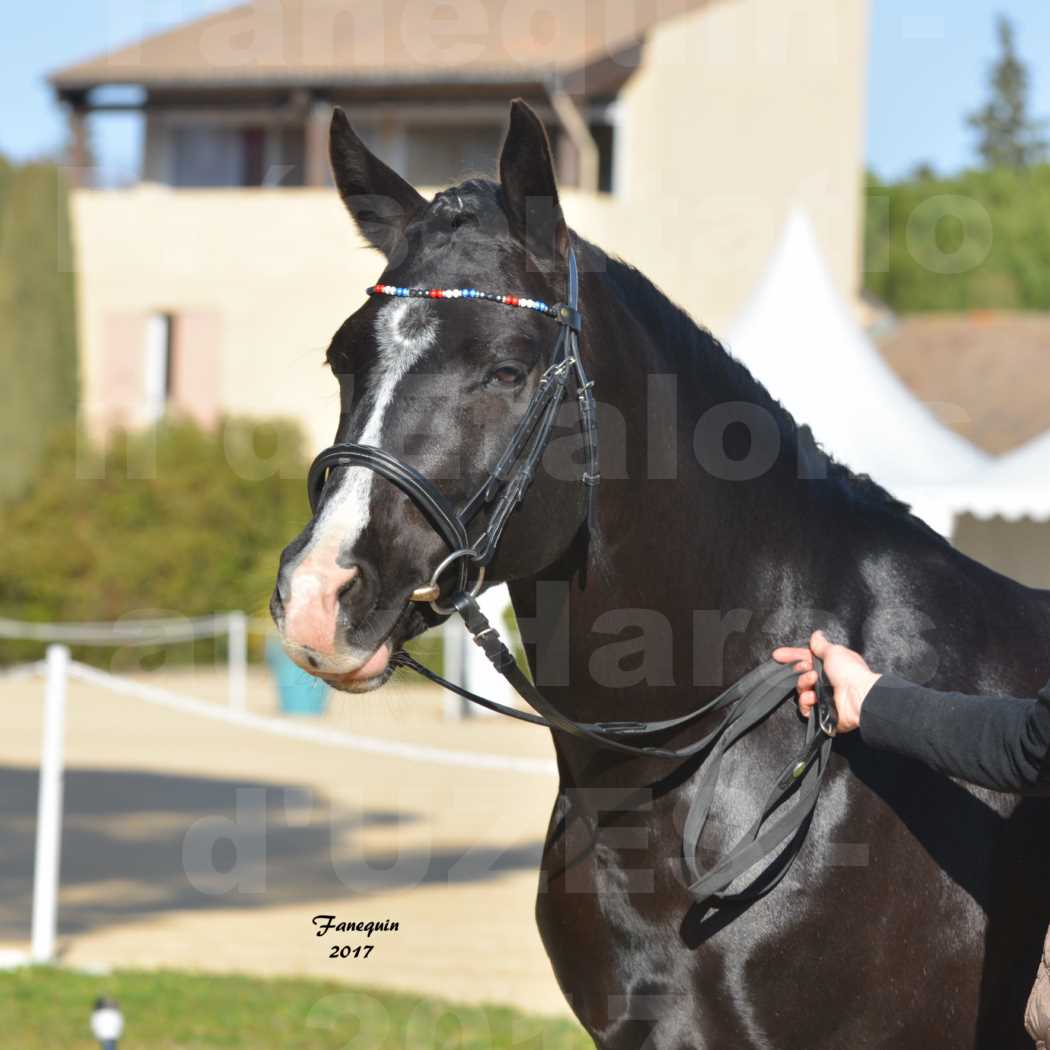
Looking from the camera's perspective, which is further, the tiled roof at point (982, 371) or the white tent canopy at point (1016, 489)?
the tiled roof at point (982, 371)

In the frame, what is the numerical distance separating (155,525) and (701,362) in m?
19.7

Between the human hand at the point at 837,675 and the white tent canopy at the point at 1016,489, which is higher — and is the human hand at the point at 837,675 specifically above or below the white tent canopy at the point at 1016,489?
above

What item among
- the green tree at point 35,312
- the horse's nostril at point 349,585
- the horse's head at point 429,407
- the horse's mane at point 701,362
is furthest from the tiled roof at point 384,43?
the horse's nostril at point 349,585

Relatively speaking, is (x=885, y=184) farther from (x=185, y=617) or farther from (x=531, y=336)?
(x=531, y=336)

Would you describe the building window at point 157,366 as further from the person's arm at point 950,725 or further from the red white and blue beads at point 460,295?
the person's arm at point 950,725

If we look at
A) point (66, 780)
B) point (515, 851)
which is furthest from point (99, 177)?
point (515, 851)

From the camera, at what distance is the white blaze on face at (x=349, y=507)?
2182 mm

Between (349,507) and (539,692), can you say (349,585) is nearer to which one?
(349,507)

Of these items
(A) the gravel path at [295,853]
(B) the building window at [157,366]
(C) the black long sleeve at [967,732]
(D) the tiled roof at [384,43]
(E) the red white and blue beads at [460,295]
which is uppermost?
(D) the tiled roof at [384,43]

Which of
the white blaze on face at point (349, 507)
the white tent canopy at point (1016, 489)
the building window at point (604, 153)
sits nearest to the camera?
the white blaze on face at point (349, 507)

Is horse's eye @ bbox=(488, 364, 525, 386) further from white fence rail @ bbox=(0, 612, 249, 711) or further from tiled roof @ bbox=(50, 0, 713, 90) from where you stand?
tiled roof @ bbox=(50, 0, 713, 90)

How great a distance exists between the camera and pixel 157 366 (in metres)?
23.8

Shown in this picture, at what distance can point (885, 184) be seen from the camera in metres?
40.1

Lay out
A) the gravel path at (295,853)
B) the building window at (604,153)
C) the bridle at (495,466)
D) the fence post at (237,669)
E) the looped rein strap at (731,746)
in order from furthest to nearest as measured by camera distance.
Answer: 1. the building window at (604,153)
2. the fence post at (237,669)
3. the gravel path at (295,853)
4. the looped rein strap at (731,746)
5. the bridle at (495,466)
